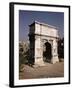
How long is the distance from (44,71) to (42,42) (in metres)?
0.19

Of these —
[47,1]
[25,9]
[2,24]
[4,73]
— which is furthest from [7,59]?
[47,1]

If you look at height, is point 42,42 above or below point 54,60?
above

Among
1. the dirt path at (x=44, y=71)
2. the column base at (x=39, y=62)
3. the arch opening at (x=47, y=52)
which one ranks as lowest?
the dirt path at (x=44, y=71)

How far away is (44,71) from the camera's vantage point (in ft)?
5.40

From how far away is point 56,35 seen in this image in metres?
1.68

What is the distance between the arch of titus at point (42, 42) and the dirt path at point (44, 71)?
0.11 ft

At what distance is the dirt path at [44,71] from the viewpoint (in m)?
1.60

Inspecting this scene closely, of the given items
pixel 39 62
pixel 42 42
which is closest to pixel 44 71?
pixel 39 62

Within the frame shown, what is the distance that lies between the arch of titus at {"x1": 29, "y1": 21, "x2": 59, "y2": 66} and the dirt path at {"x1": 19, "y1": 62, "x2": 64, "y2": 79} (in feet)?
0.11

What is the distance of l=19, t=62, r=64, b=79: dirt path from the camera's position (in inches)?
63.0

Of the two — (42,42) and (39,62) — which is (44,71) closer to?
(39,62)

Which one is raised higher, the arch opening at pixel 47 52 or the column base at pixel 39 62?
the arch opening at pixel 47 52

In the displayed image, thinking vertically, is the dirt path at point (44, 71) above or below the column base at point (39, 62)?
below
